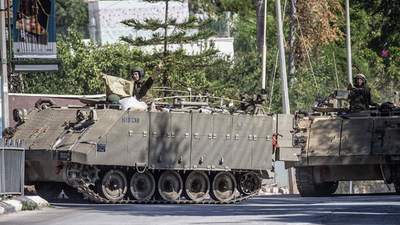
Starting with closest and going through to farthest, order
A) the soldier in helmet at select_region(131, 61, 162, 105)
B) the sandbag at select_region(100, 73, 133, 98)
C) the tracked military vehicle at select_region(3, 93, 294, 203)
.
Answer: the tracked military vehicle at select_region(3, 93, 294, 203)
the sandbag at select_region(100, 73, 133, 98)
the soldier in helmet at select_region(131, 61, 162, 105)

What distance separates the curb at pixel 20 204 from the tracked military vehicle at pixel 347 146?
826cm

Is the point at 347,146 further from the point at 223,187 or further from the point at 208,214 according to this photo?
the point at 208,214

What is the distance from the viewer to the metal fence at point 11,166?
69.1 ft

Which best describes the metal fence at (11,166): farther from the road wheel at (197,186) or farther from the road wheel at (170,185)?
the road wheel at (197,186)

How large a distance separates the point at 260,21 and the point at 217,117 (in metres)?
20.7

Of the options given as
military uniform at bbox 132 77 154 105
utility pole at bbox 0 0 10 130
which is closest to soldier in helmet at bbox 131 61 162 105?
military uniform at bbox 132 77 154 105

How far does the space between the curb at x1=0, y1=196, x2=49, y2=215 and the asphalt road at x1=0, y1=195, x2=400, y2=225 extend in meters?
0.19

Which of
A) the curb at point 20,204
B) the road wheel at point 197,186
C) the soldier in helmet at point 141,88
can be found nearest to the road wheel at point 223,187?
the road wheel at point 197,186

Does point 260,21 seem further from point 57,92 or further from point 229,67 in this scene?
point 57,92

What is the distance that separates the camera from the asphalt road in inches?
726

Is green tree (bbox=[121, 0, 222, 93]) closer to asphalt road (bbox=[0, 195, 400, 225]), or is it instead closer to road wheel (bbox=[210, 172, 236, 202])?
road wheel (bbox=[210, 172, 236, 202])

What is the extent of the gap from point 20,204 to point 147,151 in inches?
194

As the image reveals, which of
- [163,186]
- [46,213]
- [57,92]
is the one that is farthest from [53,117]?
[57,92]

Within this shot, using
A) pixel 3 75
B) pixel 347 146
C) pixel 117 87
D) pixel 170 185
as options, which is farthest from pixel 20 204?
pixel 347 146
